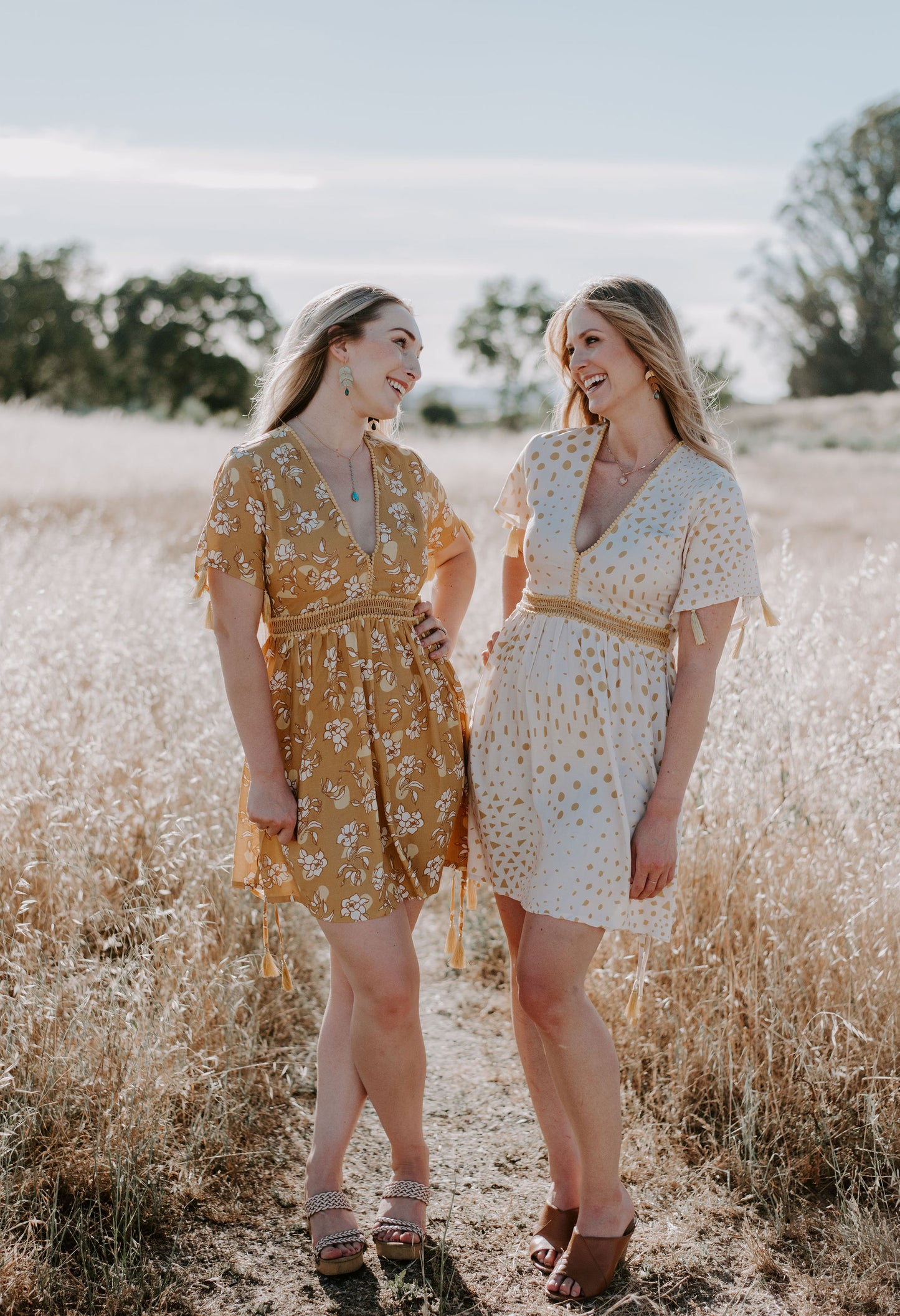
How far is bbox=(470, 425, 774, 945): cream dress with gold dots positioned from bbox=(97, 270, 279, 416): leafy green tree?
41.2 metres

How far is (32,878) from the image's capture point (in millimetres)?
3148

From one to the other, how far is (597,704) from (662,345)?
837mm

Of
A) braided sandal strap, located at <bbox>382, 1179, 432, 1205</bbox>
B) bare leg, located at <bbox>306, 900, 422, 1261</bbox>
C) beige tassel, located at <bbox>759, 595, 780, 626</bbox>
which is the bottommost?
braided sandal strap, located at <bbox>382, 1179, 432, 1205</bbox>

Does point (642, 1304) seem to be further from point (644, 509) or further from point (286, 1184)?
point (644, 509)

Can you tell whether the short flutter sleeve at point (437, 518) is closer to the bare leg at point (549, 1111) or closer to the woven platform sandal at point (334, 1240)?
the bare leg at point (549, 1111)

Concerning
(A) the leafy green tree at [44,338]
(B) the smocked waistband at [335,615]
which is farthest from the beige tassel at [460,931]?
(A) the leafy green tree at [44,338]

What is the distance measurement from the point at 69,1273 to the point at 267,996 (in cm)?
121

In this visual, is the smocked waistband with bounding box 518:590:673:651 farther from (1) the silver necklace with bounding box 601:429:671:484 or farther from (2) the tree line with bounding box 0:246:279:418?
(2) the tree line with bounding box 0:246:279:418

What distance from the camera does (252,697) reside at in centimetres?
229

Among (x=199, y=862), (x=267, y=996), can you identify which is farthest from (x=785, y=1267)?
(x=199, y=862)

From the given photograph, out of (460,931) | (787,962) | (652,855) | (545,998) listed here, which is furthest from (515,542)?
(787,962)

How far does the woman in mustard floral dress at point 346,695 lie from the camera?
2.31 meters

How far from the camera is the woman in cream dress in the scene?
89.6 inches

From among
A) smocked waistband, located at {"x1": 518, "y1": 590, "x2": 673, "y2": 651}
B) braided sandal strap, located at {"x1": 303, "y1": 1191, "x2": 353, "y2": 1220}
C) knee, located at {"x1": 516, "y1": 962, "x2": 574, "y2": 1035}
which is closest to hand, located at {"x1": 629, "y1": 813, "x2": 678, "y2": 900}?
knee, located at {"x1": 516, "y1": 962, "x2": 574, "y2": 1035}
